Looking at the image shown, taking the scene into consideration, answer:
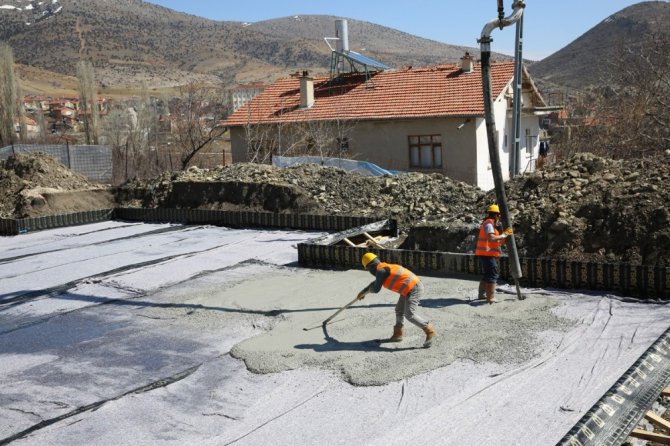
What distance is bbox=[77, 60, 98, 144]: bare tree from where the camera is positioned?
174 ft

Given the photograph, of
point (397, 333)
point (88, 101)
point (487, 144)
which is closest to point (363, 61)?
point (487, 144)

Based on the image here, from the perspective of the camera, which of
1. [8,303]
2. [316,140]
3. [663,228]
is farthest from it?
[316,140]

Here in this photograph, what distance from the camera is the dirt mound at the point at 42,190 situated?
22516mm

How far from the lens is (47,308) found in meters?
12.0

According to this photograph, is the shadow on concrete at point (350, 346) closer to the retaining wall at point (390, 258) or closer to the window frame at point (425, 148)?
the retaining wall at point (390, 258)

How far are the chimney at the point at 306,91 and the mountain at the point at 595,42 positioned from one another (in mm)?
65581

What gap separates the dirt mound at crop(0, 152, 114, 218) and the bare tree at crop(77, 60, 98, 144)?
28715 millimetres

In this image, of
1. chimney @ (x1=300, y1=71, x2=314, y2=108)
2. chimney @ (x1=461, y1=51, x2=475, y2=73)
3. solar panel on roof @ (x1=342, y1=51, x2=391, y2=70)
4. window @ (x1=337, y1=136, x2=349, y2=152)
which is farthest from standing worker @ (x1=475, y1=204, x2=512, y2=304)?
solar panel on roof @ (x1=342, y1=51, x2=391, y2=70)

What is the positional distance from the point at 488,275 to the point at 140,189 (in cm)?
1696

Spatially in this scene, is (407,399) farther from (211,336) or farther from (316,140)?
(316,140)

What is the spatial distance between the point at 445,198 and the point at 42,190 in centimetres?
1376

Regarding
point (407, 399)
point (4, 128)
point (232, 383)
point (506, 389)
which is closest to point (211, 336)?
point (232, 383)

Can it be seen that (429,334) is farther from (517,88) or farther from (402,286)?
(517,88)

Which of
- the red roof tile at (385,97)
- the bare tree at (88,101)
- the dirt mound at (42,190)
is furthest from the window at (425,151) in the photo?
the bare tree at (88,101)
